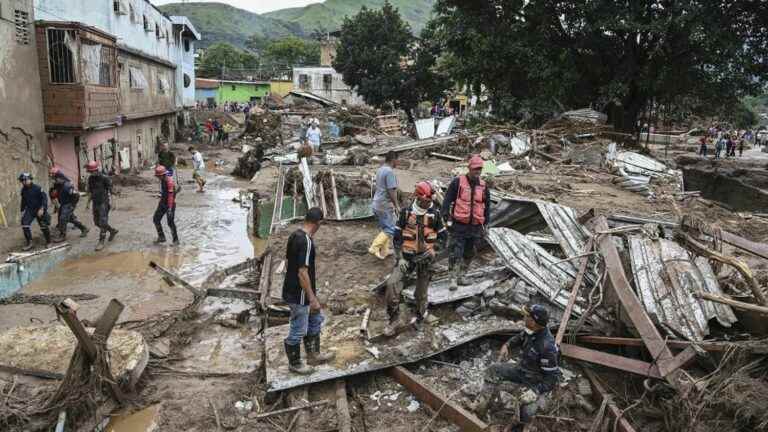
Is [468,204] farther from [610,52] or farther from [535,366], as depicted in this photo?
[610,52]

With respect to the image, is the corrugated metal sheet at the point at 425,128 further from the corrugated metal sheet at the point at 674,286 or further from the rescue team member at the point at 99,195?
the corrugated metal sheet at the point at 674,286

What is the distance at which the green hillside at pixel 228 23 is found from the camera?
137475 millimetres

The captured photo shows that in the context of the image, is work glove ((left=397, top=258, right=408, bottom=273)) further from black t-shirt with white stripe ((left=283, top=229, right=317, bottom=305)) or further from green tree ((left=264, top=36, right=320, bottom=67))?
green tree ((left=264, top=36, right=320, bottom=67))

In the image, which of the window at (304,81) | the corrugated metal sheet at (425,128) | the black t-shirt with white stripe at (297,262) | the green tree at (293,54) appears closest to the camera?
the black t-shirt with white stripe at (297,262)

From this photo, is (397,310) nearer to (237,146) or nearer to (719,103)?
(719,103)

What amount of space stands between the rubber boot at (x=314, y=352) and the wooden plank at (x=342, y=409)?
281mm

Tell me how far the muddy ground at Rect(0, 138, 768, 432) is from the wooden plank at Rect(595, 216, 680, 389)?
1.43 meters

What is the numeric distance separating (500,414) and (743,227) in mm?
7432

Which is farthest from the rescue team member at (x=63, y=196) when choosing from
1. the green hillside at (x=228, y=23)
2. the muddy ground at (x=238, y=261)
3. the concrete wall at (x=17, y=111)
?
the green hillside at (x=228, y=23)

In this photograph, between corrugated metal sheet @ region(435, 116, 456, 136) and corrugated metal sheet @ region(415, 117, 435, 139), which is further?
corrugated metal sheet @ region(415, 117, 435, 139)

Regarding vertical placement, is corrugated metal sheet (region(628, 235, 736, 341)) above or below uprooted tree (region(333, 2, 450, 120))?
below

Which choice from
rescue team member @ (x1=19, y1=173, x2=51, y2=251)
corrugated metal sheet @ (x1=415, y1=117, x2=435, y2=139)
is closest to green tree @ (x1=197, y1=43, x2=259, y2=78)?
corrugated metal sheet @ (x1=415, y1=117, x2=435, y2=139)

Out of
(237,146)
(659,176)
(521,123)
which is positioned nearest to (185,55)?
(237,146)

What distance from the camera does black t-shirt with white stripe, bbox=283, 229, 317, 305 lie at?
475cm
